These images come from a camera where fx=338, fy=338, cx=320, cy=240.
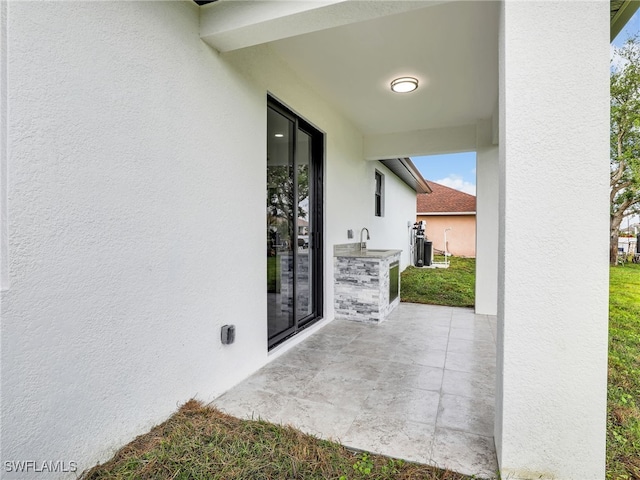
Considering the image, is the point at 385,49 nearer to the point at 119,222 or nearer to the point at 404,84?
the point at 404,84

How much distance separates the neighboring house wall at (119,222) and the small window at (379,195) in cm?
575

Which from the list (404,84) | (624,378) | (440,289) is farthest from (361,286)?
(440,289)

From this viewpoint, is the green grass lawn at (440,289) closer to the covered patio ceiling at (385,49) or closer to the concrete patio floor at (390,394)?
the concrete patio floor at (390,394)

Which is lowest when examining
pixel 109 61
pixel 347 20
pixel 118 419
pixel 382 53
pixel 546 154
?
pixel 118 419

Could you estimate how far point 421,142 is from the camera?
593 cm

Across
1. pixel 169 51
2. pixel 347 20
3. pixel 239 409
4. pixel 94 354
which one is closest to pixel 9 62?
pixel 169 51

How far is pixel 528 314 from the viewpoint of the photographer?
1.70 metres

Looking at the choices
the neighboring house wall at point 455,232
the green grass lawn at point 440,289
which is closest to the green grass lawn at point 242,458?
the green grass lawn at point 440,289

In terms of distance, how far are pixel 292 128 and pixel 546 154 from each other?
2916mm

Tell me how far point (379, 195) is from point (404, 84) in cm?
471

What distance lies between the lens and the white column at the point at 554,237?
160 centimetres

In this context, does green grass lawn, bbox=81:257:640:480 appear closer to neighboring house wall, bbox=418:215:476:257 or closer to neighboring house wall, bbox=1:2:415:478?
neighboring house wall, bbox=1:2:415:478

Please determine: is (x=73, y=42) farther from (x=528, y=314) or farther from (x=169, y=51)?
(x=528, y=314)

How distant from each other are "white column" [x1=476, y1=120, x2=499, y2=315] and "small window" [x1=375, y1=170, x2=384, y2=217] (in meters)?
3.24
